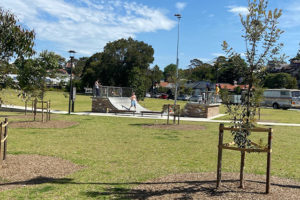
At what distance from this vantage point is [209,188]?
5.12 meters

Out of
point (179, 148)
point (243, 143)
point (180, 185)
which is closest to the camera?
point (243, 143)

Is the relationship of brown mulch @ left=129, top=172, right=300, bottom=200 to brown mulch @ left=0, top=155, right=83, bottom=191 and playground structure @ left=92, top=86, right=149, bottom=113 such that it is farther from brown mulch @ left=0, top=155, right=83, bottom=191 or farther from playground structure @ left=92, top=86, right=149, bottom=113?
playground structure @ left=92, top=86, right=149, bottom=113

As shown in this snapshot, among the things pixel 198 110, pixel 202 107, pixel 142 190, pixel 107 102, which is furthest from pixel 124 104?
pixel 142 190

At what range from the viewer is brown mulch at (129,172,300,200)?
478 centimetres

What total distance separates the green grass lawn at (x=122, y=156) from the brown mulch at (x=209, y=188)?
1.39ft

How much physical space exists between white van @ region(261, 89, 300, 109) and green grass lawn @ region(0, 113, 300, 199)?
82.6 ft

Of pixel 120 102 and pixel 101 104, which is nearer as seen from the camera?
pixel 101 104

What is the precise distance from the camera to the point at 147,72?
2601 inches

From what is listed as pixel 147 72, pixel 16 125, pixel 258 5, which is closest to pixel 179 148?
pixel 258 5

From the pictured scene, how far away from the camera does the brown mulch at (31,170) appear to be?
17.9ft

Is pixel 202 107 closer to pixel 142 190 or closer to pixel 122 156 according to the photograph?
pixel 122 156

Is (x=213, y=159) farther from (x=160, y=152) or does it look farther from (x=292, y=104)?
(x=292, y=104)

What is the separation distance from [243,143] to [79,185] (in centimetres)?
314

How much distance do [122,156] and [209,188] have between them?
3.47 metres
